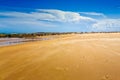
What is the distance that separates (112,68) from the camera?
690 cm

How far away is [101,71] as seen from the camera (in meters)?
6.49

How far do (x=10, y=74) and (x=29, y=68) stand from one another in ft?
3.24

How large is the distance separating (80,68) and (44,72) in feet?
4.91

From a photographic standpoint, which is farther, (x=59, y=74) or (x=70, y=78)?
(x=59, y=74)

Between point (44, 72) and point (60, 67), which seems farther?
point (60, 67)

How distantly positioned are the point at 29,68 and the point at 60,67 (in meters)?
1.27

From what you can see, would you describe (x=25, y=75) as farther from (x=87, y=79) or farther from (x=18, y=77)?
(x=87, y=79)

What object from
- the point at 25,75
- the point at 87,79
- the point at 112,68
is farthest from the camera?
the point at 112,68

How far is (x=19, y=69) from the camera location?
6.97m

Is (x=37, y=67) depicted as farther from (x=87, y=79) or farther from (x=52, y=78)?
(x=87, y=79)

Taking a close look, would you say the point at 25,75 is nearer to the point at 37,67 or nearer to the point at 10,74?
the point at 10,74

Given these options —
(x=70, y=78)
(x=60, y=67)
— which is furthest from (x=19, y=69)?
(x=70, y=78)

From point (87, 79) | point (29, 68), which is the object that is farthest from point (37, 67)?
point (87, 79)

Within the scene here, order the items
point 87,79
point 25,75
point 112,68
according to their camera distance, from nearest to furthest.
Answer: point 87,79, point 25,75, point 112,68
